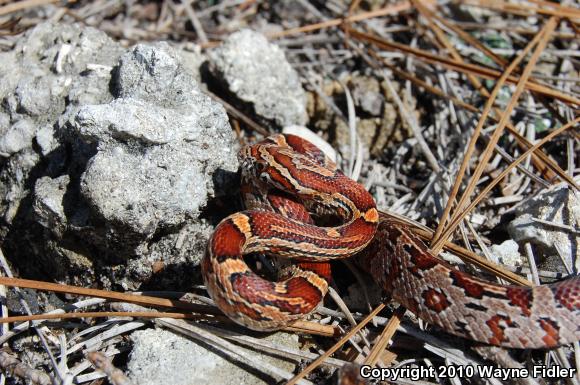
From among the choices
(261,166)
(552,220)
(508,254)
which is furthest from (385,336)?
(552,220)

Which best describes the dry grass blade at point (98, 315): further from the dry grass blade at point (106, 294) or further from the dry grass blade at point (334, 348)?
the dry grass blade at point (334, 348)

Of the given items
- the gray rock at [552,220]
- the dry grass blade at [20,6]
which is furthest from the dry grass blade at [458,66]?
the dry grass blade at [20,6]

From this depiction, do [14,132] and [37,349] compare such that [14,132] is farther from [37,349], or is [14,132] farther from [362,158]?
[362,158]

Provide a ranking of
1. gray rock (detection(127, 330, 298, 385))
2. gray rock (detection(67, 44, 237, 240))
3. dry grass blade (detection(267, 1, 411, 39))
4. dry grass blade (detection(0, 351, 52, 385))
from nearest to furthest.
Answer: dry grass blade (detection(0, 351, 52, 385)), gray rock (detection(127, 330, 298, 385)), gray rock (detection(67, 44, 237, 240)), dry grass blade (detection(267, 1, 411, 39))

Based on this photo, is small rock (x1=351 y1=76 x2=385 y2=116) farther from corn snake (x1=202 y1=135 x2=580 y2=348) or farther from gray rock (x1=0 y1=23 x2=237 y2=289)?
gray rock (x1=0 y1=23 x2=237 y2=289)

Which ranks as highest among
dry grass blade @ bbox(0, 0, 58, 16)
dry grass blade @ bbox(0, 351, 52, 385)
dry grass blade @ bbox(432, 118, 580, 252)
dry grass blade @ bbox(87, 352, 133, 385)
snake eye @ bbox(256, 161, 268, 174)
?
dry grass blade @ bbox(0, 0, 58, 16)

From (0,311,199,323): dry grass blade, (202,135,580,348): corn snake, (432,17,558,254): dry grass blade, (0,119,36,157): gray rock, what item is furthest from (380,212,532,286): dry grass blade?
(0,119,36,157): gray rock
